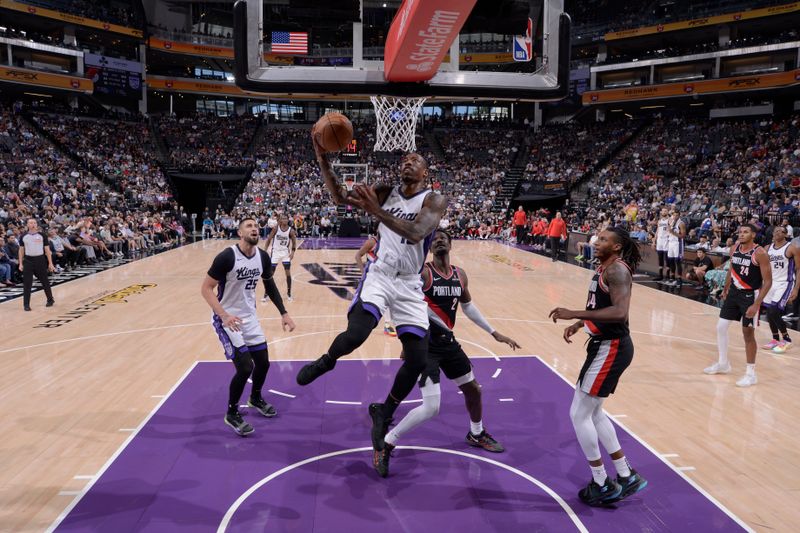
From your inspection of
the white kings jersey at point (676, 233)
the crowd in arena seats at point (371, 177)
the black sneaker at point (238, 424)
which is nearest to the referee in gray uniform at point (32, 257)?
the black sneaker at point (238, 424)

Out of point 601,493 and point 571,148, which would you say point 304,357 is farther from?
point 571,148

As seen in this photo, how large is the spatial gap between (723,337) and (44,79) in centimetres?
3569

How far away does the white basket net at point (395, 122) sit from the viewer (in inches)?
383

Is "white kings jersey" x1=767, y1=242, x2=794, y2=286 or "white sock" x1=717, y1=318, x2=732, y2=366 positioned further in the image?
"white kings jersey" x1=767, y1=242, x2=794, y2=286

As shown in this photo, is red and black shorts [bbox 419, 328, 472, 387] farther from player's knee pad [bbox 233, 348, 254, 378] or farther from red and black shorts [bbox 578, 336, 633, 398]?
player's knee pad [bbox 233, 348, 254, 378]

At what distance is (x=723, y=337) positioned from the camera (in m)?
6.67

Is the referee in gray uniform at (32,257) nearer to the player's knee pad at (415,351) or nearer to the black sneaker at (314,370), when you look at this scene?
the black sneaker at (314,370)

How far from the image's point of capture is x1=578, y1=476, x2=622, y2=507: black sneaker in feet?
12.2

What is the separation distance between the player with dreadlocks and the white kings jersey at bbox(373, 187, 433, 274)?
0.93 meters

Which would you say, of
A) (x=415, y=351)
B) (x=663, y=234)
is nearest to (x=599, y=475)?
(x=415, y=351)

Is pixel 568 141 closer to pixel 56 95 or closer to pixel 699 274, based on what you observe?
pixel 699 274

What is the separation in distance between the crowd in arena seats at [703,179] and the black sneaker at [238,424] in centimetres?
1257

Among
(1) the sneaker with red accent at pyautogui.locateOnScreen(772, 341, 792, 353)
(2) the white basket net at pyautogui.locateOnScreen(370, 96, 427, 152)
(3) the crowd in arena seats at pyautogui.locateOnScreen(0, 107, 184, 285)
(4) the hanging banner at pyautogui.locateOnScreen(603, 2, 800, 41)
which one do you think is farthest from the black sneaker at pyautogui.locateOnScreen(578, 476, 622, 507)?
(4) the hanging banner at pyautogui.locateOnScreen(603, 2, 800, 41)

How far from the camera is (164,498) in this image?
375 centimetres
